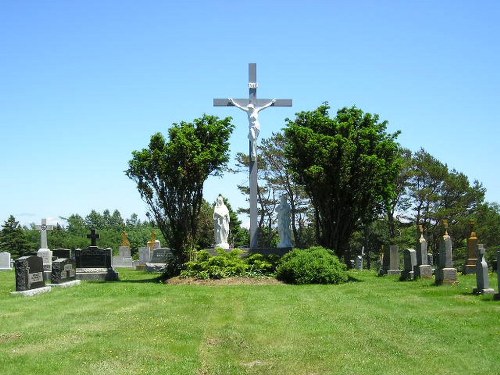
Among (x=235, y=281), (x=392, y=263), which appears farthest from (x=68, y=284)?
(x=392, y=263)

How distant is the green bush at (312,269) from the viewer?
20.2m

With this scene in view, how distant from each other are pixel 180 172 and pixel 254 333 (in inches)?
483

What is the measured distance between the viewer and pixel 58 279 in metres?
21.0

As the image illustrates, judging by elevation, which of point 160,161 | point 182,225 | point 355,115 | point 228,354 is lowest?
point 228,354

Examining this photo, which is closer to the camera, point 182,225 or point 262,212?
point 182,225

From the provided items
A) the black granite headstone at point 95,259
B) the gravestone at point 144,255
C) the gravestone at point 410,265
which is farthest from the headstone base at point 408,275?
the gravestone at point 144,255

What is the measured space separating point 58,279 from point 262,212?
1018 inches

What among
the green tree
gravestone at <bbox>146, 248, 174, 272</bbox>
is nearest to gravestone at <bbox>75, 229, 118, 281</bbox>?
gravestone at <bbox>146, 248, 174, 272</bbox>

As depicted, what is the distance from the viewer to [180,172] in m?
22.3

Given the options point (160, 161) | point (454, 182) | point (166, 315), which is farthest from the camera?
point (454, 182)

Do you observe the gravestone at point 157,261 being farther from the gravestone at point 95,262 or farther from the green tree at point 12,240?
the green tree at point 12,240

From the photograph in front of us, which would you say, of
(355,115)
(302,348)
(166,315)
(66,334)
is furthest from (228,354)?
(355,115)

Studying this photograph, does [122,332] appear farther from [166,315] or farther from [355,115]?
[355,115]

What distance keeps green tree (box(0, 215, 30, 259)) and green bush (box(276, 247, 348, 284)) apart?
42043mm
